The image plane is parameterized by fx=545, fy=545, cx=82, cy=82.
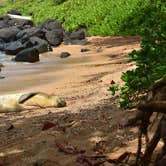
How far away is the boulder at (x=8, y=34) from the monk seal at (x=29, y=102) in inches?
650

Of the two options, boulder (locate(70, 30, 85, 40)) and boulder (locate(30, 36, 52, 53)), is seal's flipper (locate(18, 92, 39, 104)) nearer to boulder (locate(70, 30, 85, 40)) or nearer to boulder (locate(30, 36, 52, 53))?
boulder (locate(30, 36, 52, 53))

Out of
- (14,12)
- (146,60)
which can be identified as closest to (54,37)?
(14,12)

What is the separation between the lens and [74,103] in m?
8.76

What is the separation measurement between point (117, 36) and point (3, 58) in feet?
16.6

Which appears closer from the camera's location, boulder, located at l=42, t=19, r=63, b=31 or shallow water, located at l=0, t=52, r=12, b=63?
shallow water, located at l=0, t=52, r=12, b=63

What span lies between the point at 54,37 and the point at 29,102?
1467 centimetres

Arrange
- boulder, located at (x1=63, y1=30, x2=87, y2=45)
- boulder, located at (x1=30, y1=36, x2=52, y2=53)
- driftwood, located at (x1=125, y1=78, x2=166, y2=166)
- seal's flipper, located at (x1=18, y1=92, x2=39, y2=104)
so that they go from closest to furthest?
driftwood, located at (x1=125, y1=78, x2=166, y2=166)
seal's flipper, located at (x1=18, y1=92, x2=39, y2=104)
boulder, located at (x1=30, y1=36, x2=52, y2=53)
boulder, located at (x1=63, y1=30, x2=87, y2=45)

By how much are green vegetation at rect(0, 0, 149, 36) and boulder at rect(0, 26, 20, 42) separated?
99.7 inches

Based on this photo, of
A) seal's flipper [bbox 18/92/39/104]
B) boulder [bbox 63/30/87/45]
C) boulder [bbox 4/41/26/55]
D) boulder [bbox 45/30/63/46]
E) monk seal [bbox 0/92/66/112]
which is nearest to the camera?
monk seal [bbox 0/92/66/112]

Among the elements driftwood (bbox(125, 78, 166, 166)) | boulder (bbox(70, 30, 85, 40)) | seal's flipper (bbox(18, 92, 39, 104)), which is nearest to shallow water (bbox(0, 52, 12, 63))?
boulder (bbox(70, 30, 85, 40))

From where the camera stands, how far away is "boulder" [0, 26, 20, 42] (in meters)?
25.5

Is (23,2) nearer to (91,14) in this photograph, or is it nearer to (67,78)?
(91,14)

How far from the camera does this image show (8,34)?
25781mm

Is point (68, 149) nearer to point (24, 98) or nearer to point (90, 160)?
point (90, 160)
